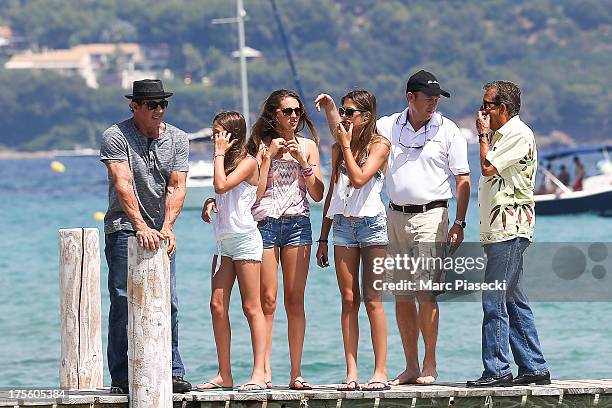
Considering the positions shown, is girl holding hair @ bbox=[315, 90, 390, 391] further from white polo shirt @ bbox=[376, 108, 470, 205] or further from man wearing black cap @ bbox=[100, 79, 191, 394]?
man wearing black cap @ bbox=[100, 79, 191, 394]

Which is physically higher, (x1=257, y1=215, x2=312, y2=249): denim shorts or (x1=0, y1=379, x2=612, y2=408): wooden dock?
(x1=257, y1=215, x2=312, y2=249): denim shorts

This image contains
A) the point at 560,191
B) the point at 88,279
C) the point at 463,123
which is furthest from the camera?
the point at 463,123

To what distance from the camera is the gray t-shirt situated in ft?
26.6

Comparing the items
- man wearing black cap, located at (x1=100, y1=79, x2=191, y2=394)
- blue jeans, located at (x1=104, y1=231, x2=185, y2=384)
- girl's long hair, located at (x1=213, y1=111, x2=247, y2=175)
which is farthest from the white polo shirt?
blue jeans, located at (x1=104, y1=231, x2=185, y2=384)

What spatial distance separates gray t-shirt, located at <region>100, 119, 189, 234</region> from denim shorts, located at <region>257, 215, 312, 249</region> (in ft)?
2.01

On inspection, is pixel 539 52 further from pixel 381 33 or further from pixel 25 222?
pixel 25 222

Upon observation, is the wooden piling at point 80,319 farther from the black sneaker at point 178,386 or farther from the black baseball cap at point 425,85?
the black baseball cap at point 425,85

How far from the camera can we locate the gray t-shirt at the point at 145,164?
26.6 feet

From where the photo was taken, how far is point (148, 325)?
26.2 feet

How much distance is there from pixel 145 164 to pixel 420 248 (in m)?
1.74

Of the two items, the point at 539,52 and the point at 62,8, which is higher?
the point at 62,8

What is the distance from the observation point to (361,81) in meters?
133

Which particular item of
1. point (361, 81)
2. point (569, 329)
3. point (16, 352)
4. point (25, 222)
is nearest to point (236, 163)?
point (16, 352)

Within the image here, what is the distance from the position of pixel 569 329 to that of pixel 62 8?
15142 centimetres
